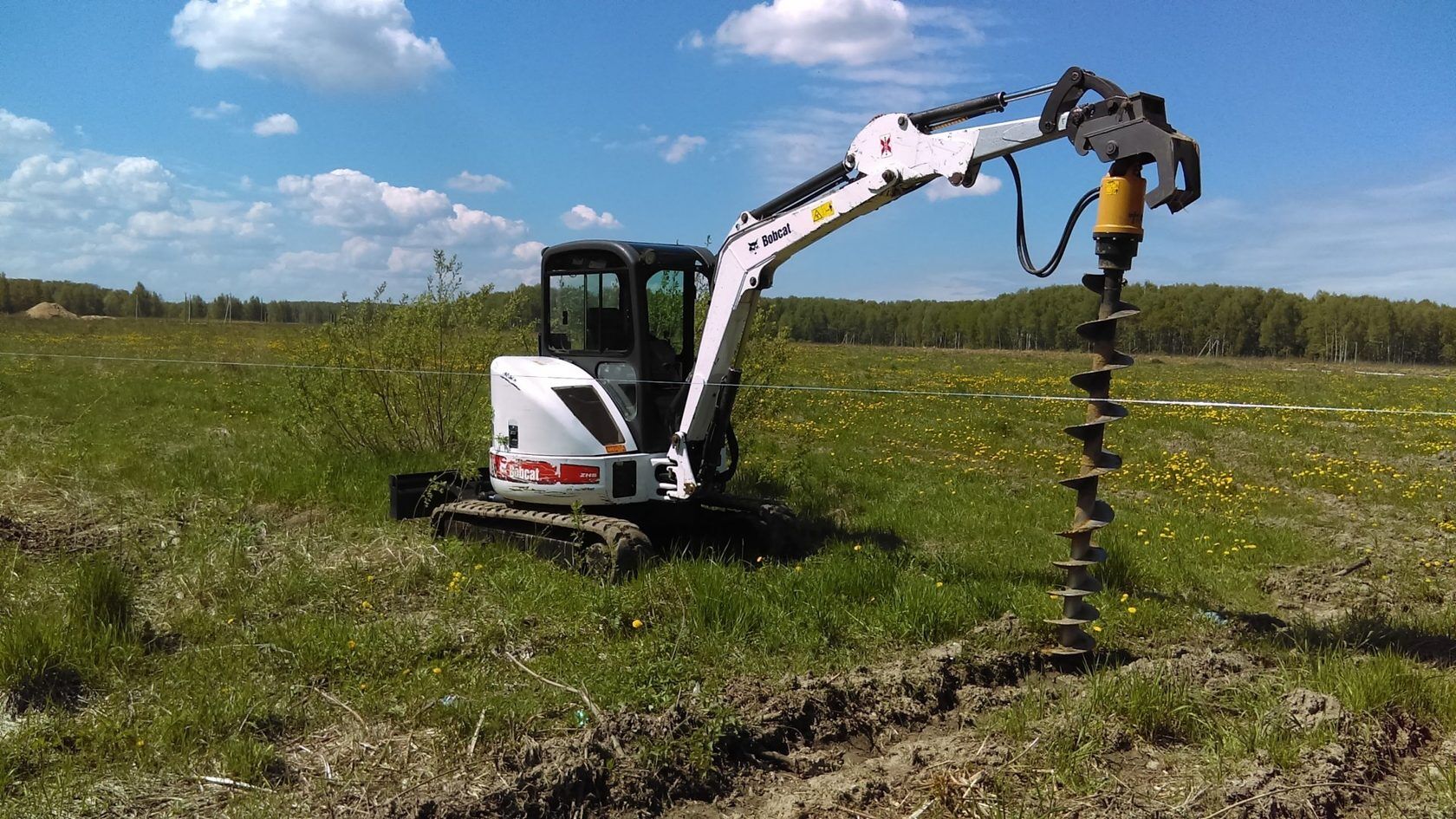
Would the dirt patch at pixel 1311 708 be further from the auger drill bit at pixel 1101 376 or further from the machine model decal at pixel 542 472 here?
the machine model decal at pixel 542 472

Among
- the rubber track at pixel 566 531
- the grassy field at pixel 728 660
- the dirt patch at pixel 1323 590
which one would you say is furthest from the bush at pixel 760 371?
the dirt patch at pixel 1323 590

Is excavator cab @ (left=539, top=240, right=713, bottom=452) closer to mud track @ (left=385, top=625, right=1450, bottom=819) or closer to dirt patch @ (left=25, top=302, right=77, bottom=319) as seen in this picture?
mud track @ (left=385, top=625, right=1450, bottom=819)

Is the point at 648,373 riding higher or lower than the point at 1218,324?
lower

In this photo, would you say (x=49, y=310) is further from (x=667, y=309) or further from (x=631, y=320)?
(x=631, y=320)

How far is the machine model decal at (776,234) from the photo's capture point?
6965 mm

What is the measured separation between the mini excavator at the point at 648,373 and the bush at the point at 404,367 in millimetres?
2958

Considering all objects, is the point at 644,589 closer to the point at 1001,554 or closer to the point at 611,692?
the point at 611,692

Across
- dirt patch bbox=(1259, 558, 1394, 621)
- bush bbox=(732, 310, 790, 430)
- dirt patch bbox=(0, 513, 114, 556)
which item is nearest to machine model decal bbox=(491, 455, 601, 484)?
dirt patch bbox=(0, 513, 114, 556)

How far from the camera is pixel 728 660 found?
5422mm

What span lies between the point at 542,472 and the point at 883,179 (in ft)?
11.6

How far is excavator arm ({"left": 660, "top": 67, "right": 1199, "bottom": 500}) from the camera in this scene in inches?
197

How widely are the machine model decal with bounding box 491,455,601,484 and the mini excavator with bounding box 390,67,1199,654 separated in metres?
0.01

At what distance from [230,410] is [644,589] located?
14509mm

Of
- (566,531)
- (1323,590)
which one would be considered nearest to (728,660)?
(566,531)
